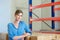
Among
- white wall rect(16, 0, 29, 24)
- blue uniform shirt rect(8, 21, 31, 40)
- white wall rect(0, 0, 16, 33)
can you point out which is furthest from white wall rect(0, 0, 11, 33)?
blue uniform shirt rect(8, 21, 31, 40)

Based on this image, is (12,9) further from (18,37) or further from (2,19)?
(18,37)

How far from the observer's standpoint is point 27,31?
2.80 meters

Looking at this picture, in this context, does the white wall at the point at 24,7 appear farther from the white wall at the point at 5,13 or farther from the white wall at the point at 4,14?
the white wall at the point at 4,14

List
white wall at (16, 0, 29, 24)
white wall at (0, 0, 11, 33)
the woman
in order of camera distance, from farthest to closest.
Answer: white wall at (16, 0, 29, 24), white wall at (0, 0, 11, 33), the woman

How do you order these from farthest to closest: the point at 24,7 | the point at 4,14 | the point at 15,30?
the point at 24,7, the point at 4,14, the point at 15,30

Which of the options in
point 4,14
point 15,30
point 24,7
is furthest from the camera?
point 24,7

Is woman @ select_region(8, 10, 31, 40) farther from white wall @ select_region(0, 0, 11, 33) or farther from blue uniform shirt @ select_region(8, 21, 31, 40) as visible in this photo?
white wall @ select_region(0, 0, 11, 33)

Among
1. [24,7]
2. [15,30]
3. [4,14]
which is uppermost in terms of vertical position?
[24,7]

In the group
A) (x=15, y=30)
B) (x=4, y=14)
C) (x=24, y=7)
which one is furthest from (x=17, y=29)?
(x=24, y=7)

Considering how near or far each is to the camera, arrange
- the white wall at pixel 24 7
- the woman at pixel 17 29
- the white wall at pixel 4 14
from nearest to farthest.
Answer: the woman at pixel 17 29 < the white wall at pixel 4 14 < the white wall at pixel 24 7

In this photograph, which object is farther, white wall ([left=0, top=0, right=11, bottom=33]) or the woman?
white wall ([left=0, top=0, right=11, bottom=33])

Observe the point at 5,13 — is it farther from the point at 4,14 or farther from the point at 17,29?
the point at 17,29

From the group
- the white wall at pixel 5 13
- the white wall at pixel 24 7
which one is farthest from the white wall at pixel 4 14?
the white wall at pixel 24 7

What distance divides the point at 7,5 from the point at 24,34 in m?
2.96
